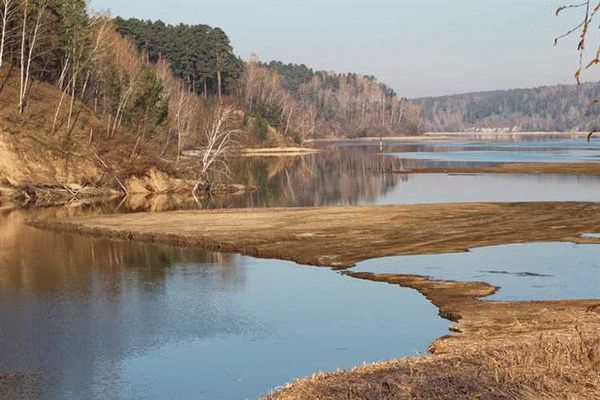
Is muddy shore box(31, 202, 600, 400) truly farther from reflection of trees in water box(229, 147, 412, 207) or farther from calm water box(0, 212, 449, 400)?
reflection of trees in water box(229, 147, 412, 207)

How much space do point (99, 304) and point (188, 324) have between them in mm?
5710

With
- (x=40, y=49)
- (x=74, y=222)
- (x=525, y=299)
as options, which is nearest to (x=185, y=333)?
(x=525, y=299)

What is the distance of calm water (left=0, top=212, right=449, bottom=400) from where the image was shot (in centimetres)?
2483

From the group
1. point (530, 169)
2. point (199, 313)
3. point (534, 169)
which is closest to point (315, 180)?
point (530, 169)

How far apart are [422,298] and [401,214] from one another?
91.2 feet

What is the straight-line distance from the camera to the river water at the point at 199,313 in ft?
82.3

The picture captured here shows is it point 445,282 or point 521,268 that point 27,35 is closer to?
point 521,268

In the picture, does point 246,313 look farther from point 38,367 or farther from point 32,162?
point 32,162

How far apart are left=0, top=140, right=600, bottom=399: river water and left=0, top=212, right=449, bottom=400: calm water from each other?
6cm

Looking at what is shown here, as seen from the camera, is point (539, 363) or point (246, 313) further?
point (246, 313)

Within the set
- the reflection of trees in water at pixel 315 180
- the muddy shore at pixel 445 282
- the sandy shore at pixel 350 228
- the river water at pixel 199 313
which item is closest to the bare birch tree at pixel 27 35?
the reflection of trees in water at pixel 315 180

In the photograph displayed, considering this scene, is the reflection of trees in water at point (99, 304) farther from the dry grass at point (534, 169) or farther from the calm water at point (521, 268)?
the dry grass at point (534, 169)

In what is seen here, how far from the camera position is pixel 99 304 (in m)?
35.5

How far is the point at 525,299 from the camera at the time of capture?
117ft
